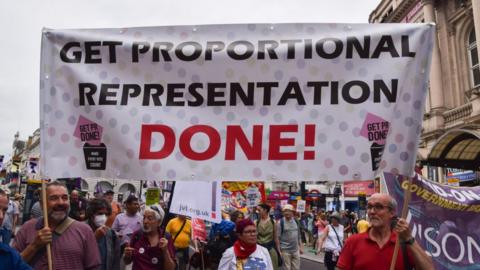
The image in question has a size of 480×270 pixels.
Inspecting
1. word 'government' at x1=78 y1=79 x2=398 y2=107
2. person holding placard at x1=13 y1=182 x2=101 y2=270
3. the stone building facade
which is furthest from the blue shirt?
the stone building facade

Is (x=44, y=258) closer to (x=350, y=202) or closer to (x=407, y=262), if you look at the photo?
(x=407, y=262)

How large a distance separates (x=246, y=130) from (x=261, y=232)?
563 centimetres

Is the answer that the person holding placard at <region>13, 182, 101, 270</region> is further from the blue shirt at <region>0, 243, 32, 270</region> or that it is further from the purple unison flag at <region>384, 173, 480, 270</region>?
the purple unison flag at <region>384, 173, 480, 270</region>

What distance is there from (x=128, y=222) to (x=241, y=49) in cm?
431

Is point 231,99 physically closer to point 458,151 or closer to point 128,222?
point 128,222

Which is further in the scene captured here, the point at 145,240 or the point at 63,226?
the point at 145,240

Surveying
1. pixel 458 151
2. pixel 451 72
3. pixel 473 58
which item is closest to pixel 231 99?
pixel 458 151

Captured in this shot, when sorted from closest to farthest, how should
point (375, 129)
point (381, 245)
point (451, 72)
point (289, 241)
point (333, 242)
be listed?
point (381, 245) < point (375, 129) < point (289, 241) < point (333, 242) < point (451, 72)

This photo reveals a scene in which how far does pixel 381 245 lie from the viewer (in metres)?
3.25

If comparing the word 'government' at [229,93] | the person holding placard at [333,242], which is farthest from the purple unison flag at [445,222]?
the person holding placard at [333,242]

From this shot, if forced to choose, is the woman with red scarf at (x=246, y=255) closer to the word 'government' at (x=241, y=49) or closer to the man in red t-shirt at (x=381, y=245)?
the man in red t-shirt at (x=381, y=245)

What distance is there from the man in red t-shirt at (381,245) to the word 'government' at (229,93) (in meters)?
0.84

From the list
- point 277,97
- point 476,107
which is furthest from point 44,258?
point 476,107

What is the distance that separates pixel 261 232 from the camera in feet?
28.7
